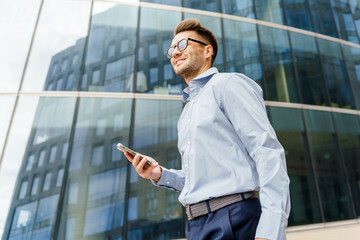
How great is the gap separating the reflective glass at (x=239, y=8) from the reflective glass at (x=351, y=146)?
4.88 metres

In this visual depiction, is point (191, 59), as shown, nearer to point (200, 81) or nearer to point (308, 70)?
point (200, 81)

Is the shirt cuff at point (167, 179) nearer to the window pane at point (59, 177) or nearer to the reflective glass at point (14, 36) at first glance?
the window pane at point (59, 177)

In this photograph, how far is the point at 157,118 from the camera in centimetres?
747

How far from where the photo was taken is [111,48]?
26.3 feet

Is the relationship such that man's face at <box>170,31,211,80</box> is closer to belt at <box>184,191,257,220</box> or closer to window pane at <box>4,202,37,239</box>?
belt at <box>184,191,257,220</box>

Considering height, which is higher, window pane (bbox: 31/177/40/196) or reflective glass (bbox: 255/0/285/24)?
reflective glass (bbox: 255/0/285/24)

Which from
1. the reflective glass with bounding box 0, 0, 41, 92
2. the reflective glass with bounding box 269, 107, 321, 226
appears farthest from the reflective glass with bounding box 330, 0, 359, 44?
the reflective glass with bounding box 0, 0, 41, 92

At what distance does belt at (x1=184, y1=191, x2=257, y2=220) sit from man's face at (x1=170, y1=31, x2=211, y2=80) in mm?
912

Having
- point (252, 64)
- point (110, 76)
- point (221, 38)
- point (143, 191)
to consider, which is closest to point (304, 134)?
point (252, 64)

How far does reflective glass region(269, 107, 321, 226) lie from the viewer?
7785mm

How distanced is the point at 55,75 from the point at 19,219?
Answer: 3.79m

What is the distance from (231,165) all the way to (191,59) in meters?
0.84

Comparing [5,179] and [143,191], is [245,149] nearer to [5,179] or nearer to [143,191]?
[143,191]

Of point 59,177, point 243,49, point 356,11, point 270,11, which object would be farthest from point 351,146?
point 59,177
